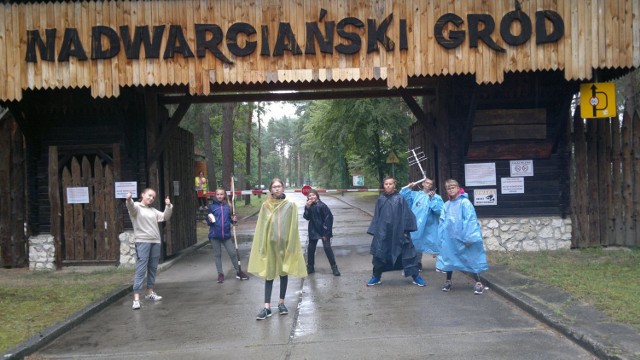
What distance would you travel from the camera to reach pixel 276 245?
731 centimetres

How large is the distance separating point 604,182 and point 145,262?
9008mm

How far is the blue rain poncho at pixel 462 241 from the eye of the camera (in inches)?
331

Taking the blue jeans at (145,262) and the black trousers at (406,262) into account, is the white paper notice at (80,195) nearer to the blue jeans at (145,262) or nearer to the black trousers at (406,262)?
the blue jeans at (145,262)

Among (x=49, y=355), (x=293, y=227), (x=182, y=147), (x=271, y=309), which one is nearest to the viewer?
(x=49, y=355)

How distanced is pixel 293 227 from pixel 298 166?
107m

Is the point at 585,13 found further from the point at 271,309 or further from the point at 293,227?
the point at 271,309

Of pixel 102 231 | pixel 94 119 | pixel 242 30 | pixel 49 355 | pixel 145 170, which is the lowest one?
pixel 49 355

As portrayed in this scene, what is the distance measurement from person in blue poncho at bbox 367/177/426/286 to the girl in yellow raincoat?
213cm

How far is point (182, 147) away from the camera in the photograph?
1408 centimetres

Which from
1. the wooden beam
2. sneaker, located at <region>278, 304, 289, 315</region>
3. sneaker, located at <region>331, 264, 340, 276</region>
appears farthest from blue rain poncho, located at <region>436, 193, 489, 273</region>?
the wooden beam

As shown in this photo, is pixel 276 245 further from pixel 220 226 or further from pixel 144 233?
pixel 220 226

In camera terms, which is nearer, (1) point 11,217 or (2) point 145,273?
(2) point 145,273

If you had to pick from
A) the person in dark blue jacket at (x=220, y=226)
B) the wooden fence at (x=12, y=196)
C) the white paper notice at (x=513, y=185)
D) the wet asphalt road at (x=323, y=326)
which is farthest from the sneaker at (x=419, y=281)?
the wooden fence at (x=12, y=196)

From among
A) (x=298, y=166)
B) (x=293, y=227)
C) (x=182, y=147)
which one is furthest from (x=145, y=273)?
(x=298, y=166)
